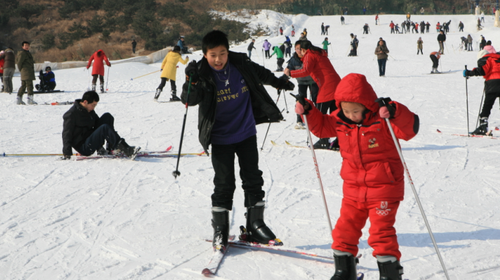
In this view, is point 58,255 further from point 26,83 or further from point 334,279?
point 26,83

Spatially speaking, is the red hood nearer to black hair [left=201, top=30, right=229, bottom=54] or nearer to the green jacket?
black hair [left=201, top=30, right=229, bottom=54]

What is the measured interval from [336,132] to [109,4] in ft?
161

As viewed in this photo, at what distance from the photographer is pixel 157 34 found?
4091 centimetres

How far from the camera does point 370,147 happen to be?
247cm

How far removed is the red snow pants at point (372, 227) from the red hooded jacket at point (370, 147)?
0.16 feet

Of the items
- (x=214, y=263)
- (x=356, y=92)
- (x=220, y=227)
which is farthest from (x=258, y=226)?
(x=356, y=92)

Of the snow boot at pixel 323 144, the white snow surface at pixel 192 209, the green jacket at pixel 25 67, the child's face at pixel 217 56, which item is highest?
the green jacket at pixel 25 67

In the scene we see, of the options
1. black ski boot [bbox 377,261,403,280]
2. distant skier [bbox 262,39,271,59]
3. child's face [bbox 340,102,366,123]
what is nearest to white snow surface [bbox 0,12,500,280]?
black ski boot [bbox 377,261,403,280]

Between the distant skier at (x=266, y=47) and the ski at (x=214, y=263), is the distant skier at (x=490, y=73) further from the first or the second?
the distant skier at (x=266, y=47)

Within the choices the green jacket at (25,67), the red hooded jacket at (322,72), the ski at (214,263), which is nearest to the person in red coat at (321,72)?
the red hooded jacket at (322,72)

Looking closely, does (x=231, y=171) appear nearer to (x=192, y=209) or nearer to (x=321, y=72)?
(x=192, y=209)

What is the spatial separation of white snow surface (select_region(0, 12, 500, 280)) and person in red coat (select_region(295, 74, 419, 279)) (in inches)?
16.1

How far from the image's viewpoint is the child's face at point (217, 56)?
2.90 metres

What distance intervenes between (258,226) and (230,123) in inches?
31.9
